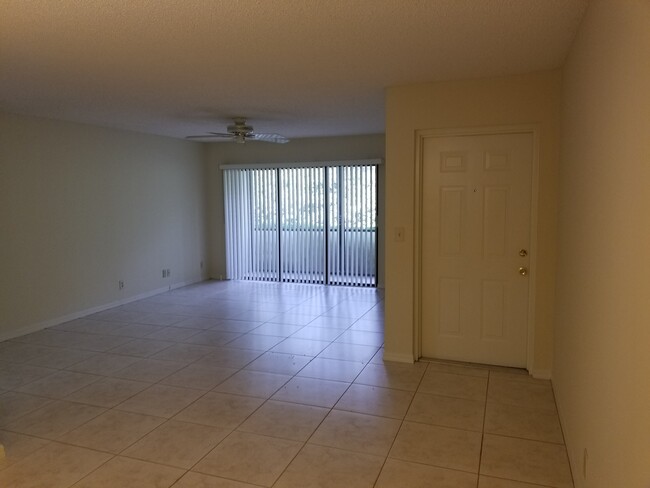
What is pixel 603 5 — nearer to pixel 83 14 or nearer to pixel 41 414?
pixel 83 14

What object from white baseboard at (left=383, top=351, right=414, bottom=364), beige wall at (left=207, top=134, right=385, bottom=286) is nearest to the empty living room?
white baseboard at (left=383, top=351, right=414, bottom=364)

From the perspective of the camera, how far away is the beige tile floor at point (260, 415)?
2689 millimetres

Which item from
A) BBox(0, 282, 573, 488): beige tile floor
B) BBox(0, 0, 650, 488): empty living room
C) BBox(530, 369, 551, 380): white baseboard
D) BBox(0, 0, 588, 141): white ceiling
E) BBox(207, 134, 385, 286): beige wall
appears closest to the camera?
BBox(0, 0, 650, 488): empty living room

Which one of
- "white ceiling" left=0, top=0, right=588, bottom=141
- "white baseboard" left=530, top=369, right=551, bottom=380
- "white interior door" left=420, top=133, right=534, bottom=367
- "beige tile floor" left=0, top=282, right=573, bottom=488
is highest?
"white ceiling" left=0, top=0, right=588, bottom=141

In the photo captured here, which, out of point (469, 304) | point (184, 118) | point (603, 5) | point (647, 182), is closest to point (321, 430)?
point (469, 304)

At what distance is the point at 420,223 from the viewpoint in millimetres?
4281

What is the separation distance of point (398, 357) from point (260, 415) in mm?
1498

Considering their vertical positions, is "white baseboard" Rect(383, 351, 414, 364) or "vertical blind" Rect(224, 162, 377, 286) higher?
"vertical blind" Rect(224, 162, 377, 286)

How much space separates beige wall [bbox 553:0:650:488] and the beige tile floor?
0.52m

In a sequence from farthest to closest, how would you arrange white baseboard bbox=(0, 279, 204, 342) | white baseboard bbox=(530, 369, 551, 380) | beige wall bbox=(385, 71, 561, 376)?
white baseboard bbox=(0, 279, 204, 342), white baseboard bbox=(530, 369, 551, 380), beige wall bbox=(385, 71, 561, 376)

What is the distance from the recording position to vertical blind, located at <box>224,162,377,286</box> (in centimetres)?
786

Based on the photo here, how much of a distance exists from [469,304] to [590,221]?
78.6 inches

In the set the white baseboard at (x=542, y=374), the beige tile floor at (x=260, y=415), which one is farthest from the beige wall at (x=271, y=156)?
the white baseboard at (x=542, y=374)

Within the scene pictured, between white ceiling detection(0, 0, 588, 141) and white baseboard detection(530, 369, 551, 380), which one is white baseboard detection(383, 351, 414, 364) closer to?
white baseboard detection(530, 369, 551, 380)
